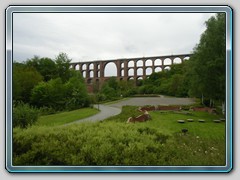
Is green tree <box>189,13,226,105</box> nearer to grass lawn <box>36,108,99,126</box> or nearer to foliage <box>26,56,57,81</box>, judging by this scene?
grass lawn <box>36,108,99,126</box>

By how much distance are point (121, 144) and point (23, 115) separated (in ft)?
5.80

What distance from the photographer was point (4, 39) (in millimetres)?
3207

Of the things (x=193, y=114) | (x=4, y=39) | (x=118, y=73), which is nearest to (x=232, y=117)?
(x=193, y=114)

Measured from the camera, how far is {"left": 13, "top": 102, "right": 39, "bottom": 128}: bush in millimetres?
3273

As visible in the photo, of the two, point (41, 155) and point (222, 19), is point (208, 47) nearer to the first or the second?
point (222, 19)

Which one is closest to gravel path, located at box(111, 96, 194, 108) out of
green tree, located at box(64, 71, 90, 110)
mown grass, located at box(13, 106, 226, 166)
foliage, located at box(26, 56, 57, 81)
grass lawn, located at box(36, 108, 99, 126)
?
mown grass, located at box(13, 106, 226, 166)

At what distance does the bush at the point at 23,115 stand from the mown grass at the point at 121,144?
108 millimetres

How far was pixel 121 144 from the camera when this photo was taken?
313 cm

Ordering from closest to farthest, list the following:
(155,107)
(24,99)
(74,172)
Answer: (74,172), (24,99), (155,107)

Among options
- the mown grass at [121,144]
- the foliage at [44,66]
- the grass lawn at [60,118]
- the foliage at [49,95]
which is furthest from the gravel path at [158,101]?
the foliage at [44,66]

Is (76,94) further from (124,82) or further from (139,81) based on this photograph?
(139,81)

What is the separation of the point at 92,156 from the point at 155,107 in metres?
1.45

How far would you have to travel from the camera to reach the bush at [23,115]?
10.7 feet

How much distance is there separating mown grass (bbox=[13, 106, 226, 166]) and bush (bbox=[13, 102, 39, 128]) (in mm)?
108
